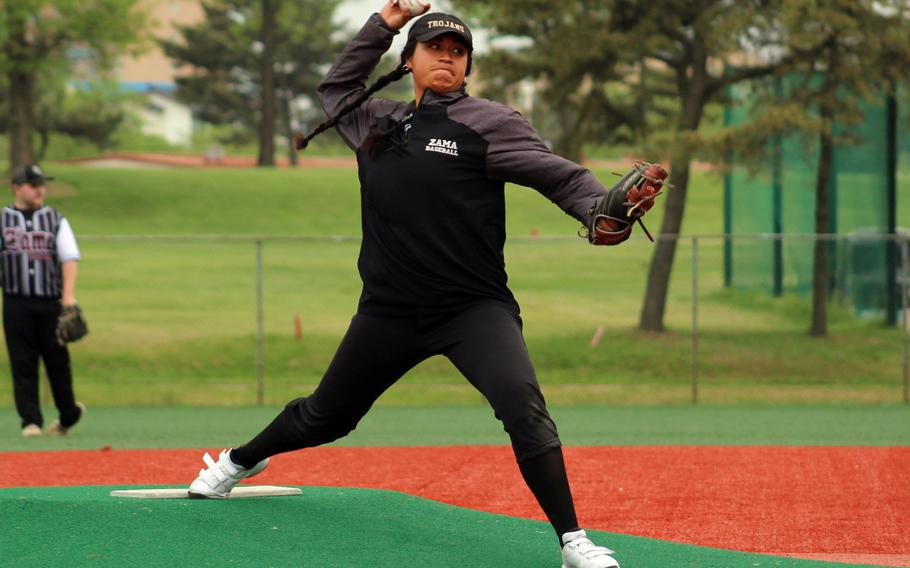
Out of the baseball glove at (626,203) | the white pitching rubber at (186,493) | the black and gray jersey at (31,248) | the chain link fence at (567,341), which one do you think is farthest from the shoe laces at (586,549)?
the chain link fence at (567,341)

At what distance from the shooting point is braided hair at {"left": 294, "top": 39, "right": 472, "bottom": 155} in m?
5.64

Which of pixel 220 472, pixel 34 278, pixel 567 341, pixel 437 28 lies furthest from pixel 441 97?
pixel 567 341

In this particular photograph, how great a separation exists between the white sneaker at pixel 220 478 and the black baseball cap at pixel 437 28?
2.27 metres

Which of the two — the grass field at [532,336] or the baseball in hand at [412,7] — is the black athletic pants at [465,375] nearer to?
the baseball in hand at [412,7]

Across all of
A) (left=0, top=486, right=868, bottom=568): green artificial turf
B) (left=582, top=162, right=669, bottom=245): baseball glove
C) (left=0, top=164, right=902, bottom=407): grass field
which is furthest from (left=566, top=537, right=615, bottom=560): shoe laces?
(left=0, top=164, right=902, bottom=407): grass field

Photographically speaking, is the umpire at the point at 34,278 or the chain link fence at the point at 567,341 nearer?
the umpire at the point at 34,278

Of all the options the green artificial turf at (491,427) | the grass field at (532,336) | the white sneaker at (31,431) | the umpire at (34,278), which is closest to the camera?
the umpire at (34,278)

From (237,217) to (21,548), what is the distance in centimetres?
3426

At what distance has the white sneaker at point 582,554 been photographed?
528 centimetres

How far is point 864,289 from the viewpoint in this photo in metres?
20.5

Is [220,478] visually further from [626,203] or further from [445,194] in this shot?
[626,203]

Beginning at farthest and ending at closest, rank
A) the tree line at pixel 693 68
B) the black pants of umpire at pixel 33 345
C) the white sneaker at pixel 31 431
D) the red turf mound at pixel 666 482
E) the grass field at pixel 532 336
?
1. the tree line at pixel 693 68
2. the grass field at pixel 532 336
3. the white sneaker at pixel 31 431
4. the black pants of umpire at pixel 33 345
5. the red turf mound at pixel 666 482

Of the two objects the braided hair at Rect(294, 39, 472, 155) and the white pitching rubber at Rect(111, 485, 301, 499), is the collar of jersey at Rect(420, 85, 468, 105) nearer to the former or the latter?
the braided hair at Rect(294, 39, 472, 155)

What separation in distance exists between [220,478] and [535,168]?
2448 mm
